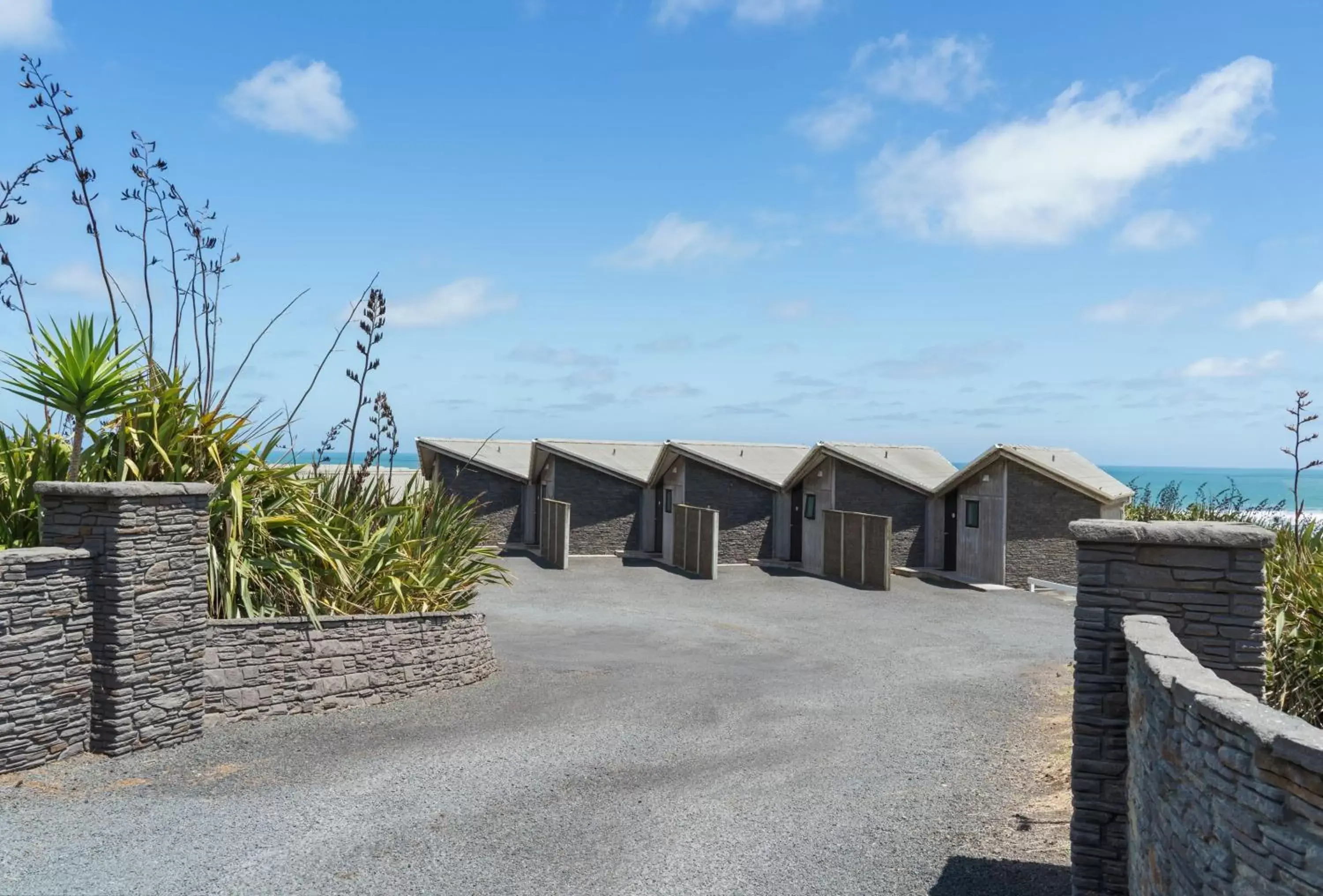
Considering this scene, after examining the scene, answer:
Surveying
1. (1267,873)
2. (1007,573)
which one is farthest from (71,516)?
(1007,573)

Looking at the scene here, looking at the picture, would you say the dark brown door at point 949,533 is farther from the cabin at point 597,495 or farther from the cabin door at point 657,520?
the cabin at point 597,495

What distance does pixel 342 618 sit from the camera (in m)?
10.7

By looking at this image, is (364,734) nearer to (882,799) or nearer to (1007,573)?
(882,799)

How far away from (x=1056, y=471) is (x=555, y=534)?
12273 millimetres

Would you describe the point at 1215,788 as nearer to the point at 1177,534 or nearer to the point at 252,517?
the point at 1177,534

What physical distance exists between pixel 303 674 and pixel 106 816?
2.94 metres

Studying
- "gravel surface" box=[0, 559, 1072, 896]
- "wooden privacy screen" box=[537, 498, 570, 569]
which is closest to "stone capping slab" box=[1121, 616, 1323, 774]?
"gravel surface" box=[0, 559, 1072, 896]

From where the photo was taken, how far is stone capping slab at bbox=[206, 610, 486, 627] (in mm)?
9914

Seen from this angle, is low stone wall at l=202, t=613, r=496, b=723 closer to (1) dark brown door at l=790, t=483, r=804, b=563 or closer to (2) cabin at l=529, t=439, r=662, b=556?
(2) cabin at l=529, t=439, r=662, b=556

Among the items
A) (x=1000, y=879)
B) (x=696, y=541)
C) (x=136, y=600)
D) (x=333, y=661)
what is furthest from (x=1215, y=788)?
(x=696, y=541)

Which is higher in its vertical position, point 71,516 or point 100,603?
point 71,516

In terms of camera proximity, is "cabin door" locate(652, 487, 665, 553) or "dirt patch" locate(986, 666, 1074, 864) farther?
"cabin door" locate(652, 487, 665, 553)

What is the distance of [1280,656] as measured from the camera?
901 cm

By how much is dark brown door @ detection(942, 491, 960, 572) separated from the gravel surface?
986 centimetres
